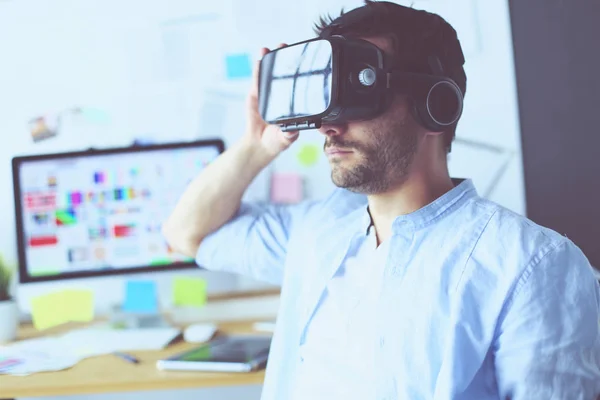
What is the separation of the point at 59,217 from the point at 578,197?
1.39 m

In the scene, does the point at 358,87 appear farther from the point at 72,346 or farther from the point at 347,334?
the point at 72,346

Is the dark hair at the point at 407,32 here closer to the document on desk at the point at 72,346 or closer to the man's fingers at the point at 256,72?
the man's fingers at the point at 256,72

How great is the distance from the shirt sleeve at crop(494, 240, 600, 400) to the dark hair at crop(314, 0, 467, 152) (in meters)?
0.41

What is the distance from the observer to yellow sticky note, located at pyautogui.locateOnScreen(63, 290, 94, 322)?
1.59m

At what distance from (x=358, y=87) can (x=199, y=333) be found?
0.78m

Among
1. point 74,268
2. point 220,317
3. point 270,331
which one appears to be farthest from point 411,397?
point 74,268

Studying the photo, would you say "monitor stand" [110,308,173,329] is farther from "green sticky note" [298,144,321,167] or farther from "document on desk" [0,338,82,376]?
"green sticky note" [298,144,321,167]

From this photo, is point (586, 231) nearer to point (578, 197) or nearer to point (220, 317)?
point (578, 197)

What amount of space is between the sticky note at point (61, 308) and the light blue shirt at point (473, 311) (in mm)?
686

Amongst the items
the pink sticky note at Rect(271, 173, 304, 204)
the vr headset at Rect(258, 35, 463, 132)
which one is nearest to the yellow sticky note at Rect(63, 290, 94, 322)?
the pink sticky note at Rect(271, 173, 304, 204)

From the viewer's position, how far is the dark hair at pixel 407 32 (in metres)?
1.06

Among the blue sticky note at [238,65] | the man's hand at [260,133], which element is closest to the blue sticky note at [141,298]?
the man's hand at [260,133]

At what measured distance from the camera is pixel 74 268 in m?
1.55

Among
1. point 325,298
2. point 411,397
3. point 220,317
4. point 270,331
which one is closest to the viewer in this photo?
point 411,397
